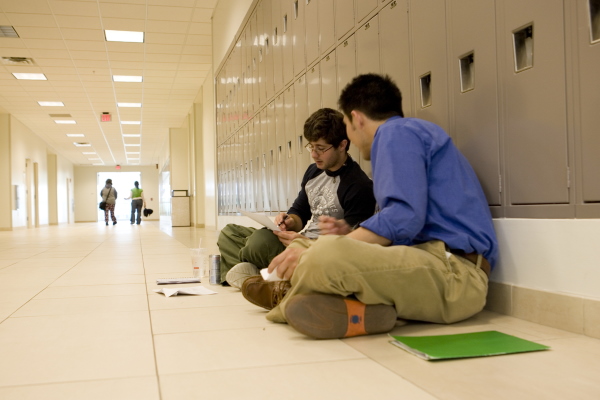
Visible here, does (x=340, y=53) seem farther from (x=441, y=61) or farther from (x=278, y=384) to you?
(x=278, y=384)

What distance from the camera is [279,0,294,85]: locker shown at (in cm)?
445

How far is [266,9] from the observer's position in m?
5.30

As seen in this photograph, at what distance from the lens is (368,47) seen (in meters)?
2.97

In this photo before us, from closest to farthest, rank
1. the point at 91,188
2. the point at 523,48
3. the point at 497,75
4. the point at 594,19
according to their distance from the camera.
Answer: the point at 594,19, the point at 523,48, the point at 497,75, the point at 91,188

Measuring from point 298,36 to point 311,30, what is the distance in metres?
0.34

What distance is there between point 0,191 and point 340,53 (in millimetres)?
13770

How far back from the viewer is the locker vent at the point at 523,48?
1880mm

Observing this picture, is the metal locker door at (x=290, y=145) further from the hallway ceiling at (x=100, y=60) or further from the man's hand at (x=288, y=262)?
the hallway ceiling at (x=100, y=60)

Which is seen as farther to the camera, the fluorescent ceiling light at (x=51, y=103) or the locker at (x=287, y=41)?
the fluorescent ceiling light at (x=51, y=103)

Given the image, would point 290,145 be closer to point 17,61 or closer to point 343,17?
point 343,17

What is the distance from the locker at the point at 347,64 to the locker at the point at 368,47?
74 millimetres

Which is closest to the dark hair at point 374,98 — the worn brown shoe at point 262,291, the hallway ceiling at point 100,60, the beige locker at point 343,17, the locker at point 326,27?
the worn brown shoe at point 262,291

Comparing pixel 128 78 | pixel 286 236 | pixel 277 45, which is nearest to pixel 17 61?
pixel 128 78

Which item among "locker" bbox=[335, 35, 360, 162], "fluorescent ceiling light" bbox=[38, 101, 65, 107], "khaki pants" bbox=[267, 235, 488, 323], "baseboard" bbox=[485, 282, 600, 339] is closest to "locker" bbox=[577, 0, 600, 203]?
"baseboard" bbox=[485, 282, 600, 339]
